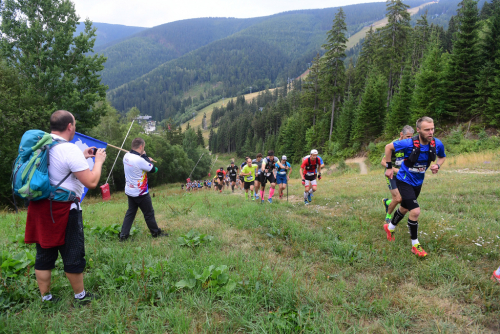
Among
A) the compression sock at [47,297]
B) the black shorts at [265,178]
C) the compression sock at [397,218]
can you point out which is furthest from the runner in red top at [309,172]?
the compression sock at [47,297]

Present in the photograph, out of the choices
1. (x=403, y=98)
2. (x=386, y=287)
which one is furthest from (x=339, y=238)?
(x=403, y=98)

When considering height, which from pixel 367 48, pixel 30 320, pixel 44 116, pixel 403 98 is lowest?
pixel 30 320

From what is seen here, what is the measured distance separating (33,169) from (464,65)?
1444 inches

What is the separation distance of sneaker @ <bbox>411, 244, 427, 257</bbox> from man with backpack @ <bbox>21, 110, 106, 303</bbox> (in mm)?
5245

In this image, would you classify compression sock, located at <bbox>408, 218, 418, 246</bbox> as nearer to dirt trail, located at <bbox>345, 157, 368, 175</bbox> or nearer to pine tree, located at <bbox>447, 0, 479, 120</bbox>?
dirt trail, located at <bbox>345, 157, 368, 175</bbox>

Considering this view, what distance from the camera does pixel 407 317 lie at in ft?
9.84

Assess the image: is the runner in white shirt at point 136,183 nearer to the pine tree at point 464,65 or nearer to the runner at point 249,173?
the runner at point 249,173

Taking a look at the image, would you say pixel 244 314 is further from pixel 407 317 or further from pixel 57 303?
pixel 57 303

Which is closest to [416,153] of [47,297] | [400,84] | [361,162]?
[47,297]

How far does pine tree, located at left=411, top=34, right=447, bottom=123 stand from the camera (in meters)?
28.4

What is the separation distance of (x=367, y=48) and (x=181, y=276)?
5863 centimetres

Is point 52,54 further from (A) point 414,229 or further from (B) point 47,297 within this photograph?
(A) point 414,229

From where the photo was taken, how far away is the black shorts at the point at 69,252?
2952mm

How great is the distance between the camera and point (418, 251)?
463 cm
